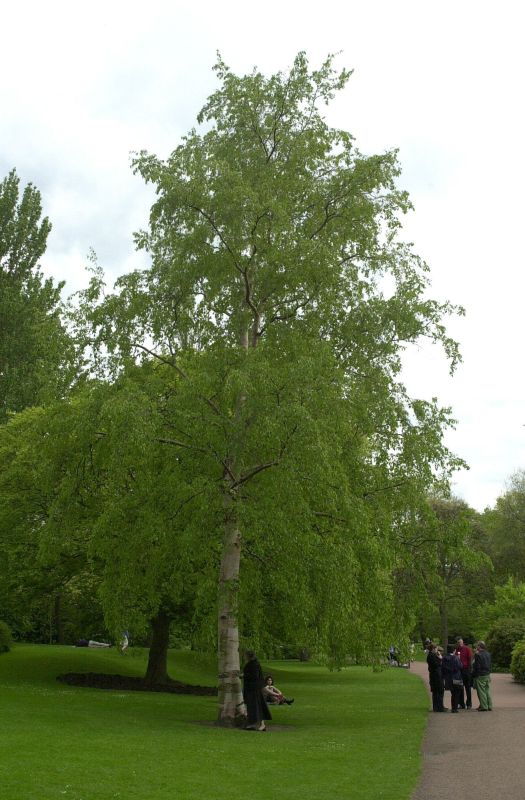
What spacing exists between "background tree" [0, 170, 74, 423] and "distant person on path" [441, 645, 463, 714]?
22.8 meters

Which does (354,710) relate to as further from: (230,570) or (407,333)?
(407,333)

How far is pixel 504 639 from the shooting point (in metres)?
44.0

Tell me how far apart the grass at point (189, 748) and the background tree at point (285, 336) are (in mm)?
2496

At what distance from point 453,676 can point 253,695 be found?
723 cm

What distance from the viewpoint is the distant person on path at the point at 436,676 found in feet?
73.7

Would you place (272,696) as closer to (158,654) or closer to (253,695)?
(158,654)

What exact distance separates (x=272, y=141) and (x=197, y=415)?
8056mm

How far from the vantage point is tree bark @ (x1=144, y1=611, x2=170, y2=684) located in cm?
3041

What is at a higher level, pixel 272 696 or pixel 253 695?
pixel 253 695

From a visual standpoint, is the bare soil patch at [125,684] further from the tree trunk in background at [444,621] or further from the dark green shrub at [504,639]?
the tree trunk in background at [444,621]

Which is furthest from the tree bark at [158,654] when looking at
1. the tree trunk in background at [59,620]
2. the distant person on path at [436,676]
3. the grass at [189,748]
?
the tree trunk in background at [59,620]

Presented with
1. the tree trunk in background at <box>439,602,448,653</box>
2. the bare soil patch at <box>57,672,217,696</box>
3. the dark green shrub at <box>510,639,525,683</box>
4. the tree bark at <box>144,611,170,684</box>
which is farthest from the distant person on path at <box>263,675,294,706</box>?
the tree trunk in background at <box>439,602,448,653</box>

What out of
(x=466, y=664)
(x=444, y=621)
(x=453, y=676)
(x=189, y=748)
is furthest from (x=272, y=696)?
(x=444, y=621)

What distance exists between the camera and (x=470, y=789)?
36.6ft
